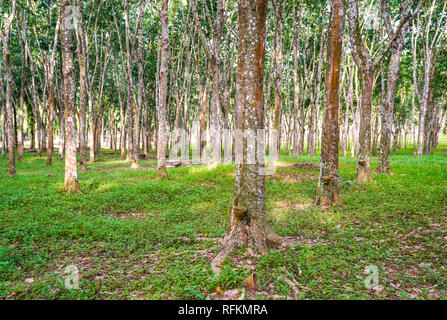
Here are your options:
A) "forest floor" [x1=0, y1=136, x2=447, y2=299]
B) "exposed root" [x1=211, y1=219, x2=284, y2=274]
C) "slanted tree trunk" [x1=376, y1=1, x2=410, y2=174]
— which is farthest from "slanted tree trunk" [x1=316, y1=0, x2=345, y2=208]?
"slanted tree trunk" [x1=376, y1=1, x2=410, y2=174]

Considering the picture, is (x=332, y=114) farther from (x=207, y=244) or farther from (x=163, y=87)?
(x=163, y=87)

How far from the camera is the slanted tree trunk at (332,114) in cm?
741

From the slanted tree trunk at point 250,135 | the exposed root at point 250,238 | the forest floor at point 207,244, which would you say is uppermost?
the slanted tree trunk at point 250,135

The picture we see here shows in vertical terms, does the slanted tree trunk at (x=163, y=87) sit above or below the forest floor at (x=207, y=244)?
above

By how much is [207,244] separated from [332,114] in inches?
210

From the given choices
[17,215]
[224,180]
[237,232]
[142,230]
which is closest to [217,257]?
[237,232]

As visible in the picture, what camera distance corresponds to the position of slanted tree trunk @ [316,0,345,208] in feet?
24.3

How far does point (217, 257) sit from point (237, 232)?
626mm

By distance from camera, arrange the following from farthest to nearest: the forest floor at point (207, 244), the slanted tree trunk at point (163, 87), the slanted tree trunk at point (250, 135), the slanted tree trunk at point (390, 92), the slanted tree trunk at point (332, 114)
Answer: the slanted tree trunk at point (163, 87) < the slanted tree trunk at point (390, 92) < the slanted tree trunk at point (332, 114) < the slanted tree trunk at point (250, 135) < the forest floor at point (207, 244)

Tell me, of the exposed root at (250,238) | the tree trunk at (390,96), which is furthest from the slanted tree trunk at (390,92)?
the exposed root at (250,238)

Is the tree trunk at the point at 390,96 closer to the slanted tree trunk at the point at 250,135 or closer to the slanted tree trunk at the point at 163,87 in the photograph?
the slanted tree trunk at the point at 250,135

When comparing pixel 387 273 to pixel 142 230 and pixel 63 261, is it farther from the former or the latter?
pixel 63 261

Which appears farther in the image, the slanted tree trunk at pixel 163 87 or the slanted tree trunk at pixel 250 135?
the slanted tree trunk at pixel 163 87

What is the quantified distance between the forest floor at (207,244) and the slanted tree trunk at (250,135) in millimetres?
396
